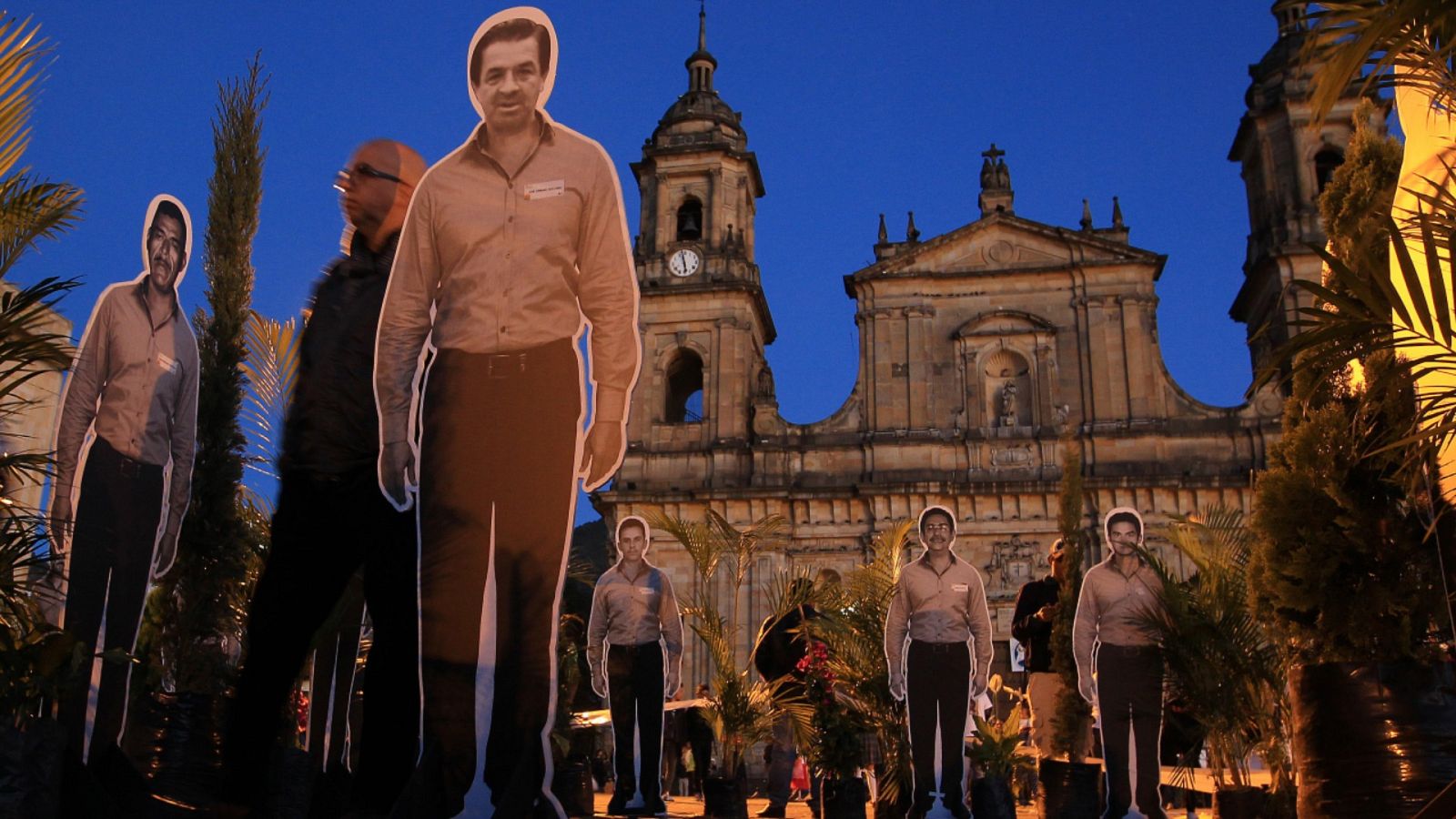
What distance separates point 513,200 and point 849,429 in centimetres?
2286

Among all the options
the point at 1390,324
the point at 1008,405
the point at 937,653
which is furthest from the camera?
the point at 1008,405

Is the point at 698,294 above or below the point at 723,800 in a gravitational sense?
above

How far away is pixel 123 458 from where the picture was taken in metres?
6.60

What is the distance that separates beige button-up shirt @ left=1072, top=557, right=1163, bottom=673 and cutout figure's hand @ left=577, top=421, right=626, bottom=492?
189 inches

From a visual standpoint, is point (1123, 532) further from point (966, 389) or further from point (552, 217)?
point (966, 389)

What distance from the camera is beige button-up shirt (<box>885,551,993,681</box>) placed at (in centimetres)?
891

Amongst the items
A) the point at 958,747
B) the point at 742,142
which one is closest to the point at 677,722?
the point at 958,747

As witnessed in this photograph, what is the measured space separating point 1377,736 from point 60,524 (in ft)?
20.6

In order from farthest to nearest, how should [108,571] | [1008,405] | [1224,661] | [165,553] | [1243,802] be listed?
1. [1008,405]
2. [1224,661]
3. [1243,802]
4. [165,553]
5. [108,571]

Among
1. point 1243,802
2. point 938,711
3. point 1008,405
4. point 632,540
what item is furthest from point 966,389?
point 1243,802

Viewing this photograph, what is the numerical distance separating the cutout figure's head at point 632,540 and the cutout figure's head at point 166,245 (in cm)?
438

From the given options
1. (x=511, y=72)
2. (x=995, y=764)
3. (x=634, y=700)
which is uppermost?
(x=511, y=72)

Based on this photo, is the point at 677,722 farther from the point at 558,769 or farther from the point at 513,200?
the point at 513,200

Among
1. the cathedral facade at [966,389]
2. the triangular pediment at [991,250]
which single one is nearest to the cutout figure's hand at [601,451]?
the cathedral facade at [966,389]
